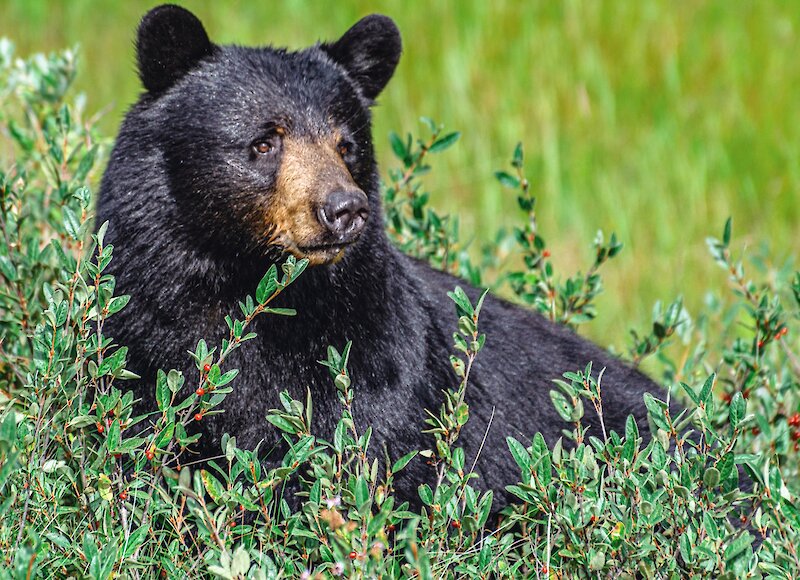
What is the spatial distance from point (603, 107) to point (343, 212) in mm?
4998

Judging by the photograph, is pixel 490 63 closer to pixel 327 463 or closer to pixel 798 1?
pixel 798 1

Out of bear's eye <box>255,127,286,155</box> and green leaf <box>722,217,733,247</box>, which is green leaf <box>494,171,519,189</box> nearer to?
green leaf <box>722,217,733,247</box>

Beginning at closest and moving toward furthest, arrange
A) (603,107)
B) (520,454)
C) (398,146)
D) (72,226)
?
(520,454)
(72,226)
(398,146)
(603,107)

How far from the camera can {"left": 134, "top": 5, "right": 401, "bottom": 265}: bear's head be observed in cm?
343

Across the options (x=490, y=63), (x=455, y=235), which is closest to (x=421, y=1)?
(x=490, y=63)

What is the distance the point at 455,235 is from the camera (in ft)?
16.6

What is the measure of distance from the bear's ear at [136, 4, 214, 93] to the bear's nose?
762 millimetres

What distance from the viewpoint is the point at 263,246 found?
3.54 meters

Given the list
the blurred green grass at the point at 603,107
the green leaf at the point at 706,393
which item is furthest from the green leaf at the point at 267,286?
the blurred green grass at the point at 603,107

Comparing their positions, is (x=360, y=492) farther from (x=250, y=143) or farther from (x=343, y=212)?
(x=250, y=143)

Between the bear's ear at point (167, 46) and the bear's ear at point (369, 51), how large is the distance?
52 cm

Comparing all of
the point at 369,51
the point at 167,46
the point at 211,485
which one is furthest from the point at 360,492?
the point at 369,51

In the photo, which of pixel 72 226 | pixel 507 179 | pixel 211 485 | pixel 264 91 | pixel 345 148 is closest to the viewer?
pixel 211 485

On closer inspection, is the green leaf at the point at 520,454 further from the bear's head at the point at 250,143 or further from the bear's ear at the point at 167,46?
the bear's ear at the point at 167,46
